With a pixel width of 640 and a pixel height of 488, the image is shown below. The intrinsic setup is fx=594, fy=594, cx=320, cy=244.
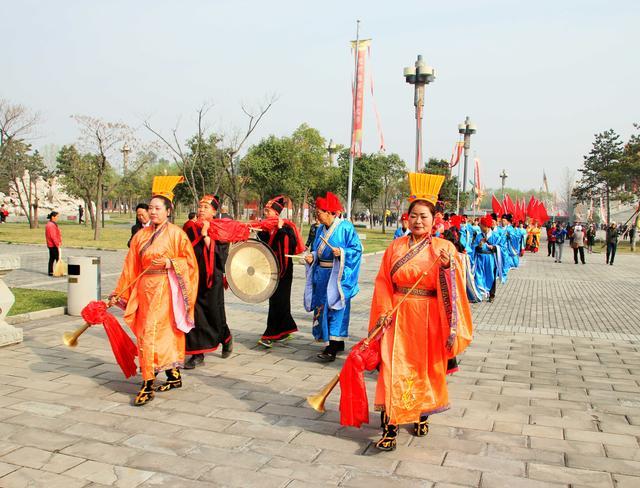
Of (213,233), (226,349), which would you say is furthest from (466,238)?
(213,233)

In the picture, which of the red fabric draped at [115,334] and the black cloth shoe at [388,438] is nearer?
the black cloth shoe at [388,438]

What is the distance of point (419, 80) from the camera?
70.0 ft

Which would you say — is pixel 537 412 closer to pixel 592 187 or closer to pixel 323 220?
pixel 323 220

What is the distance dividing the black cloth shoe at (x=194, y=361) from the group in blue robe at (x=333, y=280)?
53.6 inches

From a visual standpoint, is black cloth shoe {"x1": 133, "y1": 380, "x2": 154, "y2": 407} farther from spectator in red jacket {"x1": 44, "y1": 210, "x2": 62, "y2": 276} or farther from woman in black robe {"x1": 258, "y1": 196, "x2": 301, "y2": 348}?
spectator in red jacket {"x1": 44, "y1": 210, "x2": 62, "y2": 276}

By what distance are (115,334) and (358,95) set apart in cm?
1720

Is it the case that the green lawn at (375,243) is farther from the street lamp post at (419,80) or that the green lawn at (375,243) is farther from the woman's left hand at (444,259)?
the woman's left hand at (444,259)

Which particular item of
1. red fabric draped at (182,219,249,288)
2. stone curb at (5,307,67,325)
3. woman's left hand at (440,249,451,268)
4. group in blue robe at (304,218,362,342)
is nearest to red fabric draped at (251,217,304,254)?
group in blue robe at (304,218,362,342)

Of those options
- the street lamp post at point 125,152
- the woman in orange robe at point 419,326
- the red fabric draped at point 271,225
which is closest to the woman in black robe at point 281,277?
the red fabric draped at point 271,225

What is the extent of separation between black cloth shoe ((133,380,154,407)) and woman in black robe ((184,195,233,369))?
41.9 inches

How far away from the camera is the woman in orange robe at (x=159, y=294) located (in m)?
5.14

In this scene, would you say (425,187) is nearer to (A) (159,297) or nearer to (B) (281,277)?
(A) (159,297)

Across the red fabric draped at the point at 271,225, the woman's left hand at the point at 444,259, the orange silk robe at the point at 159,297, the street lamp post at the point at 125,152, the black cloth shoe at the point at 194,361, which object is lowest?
the black cloth shoe at the point at 194,361

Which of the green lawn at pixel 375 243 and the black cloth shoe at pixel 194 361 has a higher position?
the green lawn at pixel 375 243
